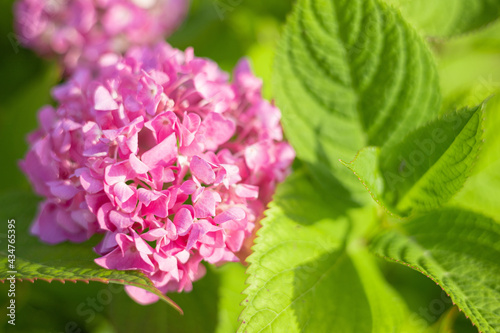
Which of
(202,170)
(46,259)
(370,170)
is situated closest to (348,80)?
(370,170)

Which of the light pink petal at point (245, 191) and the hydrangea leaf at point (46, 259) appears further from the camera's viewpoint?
the light pink petal at point (245, 191)

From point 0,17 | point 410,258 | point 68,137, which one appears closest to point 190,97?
point 68,137

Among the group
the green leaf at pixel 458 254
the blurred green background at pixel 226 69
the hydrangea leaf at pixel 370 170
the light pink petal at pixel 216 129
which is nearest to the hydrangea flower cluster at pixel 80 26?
the blurred green background at pixel 226 69

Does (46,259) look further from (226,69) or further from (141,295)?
(226,69)

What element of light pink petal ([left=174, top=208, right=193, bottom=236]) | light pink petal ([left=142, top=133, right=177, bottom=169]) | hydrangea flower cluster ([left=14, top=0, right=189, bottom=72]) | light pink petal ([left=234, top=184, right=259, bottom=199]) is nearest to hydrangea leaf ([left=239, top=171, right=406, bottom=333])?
light pink petal ([left=234, top=184, right=259, bottom=199])

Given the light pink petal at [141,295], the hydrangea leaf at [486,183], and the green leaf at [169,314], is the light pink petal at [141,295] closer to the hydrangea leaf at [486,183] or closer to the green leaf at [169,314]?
the green leaf at [169,314]

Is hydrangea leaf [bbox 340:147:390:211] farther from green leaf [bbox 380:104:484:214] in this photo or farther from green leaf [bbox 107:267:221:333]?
green leaf [bbox 107:267:221:333]
